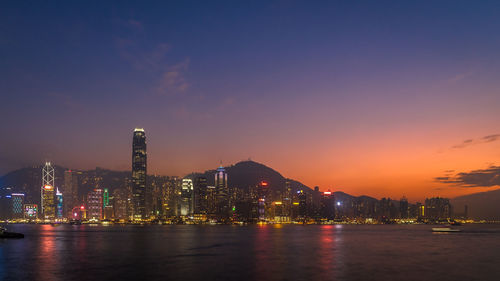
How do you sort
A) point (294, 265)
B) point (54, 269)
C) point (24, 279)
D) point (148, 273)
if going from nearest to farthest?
1. point (24, 279)
2. point (148, 273)
3. point (54, 269)
4. point (294, 265)

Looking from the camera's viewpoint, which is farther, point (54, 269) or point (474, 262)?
point (474, 262)

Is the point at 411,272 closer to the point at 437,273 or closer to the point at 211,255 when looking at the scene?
the point at 437,273

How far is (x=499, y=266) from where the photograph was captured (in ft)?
236

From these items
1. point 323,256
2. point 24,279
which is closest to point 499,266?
point 323,256

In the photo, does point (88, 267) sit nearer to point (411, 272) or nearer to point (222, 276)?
point (222, 276)

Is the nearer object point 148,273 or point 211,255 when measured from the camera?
point 148,273

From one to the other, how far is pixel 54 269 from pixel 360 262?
4770cm

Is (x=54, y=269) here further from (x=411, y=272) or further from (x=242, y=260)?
(x=411, y=272)

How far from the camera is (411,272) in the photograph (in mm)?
64188

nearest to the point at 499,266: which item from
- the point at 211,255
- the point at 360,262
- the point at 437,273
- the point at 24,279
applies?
the point at 437,273

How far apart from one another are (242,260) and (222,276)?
19894 millimetres

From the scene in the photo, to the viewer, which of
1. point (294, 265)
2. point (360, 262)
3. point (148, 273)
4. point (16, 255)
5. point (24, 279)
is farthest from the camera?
point (16, 255)

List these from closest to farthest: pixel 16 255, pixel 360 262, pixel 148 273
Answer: pixel 148 273 → pixel 360 262 → pixel 16 255

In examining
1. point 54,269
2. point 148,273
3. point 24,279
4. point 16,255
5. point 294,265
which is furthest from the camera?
point 16,255
